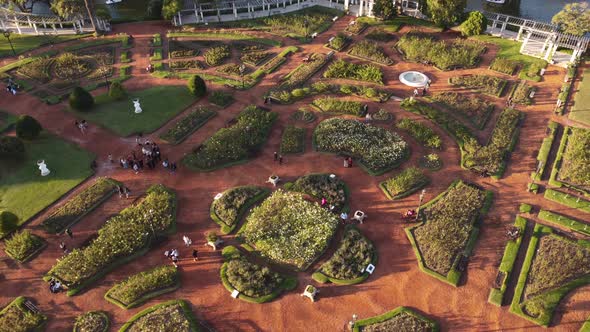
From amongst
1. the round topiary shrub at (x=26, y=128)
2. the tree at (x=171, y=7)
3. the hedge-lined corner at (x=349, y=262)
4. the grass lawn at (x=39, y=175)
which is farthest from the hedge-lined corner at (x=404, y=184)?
the tree at (x=171, y=7)

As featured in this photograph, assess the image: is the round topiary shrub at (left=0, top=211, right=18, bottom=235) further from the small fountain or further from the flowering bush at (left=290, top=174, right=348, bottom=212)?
the small fountain

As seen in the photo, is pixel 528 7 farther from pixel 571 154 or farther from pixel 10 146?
pixel 10 146

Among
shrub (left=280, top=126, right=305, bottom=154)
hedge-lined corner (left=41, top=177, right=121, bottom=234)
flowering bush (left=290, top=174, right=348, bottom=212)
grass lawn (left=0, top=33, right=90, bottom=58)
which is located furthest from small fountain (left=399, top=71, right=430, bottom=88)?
grass lawn (left=0, top=33, right=90, bottom=58)

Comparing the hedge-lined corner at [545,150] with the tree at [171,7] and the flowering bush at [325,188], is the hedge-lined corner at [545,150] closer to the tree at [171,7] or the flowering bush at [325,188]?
the flowering bush at [325,188]

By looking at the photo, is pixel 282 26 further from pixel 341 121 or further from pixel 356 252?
pixel 356 252

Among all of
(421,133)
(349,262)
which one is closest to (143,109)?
(349,262)
